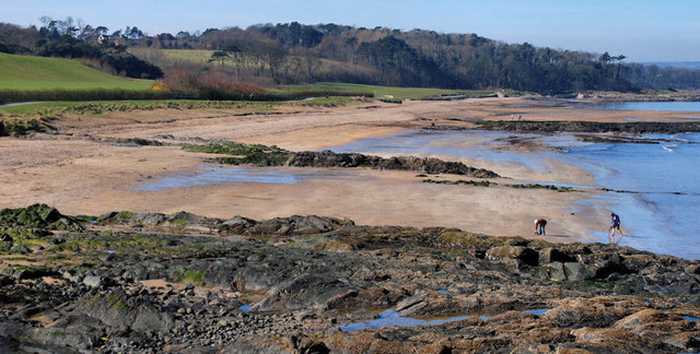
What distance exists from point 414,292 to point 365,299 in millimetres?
979

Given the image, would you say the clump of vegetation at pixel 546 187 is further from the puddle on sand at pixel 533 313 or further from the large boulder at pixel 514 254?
the puddle on sand at pixel 533 313

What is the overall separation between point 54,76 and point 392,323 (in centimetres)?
8044

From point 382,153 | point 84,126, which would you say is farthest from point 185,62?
point 382,153

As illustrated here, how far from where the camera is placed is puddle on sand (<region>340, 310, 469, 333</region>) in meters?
12.3

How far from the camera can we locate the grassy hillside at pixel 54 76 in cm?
7425

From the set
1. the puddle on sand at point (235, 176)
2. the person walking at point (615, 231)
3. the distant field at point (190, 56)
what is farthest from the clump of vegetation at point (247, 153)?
the distant field at point (190, 56)

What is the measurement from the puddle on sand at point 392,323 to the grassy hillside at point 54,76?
61.9 metres

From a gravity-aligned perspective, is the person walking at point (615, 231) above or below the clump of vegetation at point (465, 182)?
above

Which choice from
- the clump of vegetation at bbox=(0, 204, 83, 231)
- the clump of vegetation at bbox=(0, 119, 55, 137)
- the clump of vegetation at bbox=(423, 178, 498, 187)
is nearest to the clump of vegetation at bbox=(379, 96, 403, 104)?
the clump of vegetation at bbox=(0, 119, 55, 137)

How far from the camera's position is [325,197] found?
2827 cm

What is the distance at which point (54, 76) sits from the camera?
282 feet

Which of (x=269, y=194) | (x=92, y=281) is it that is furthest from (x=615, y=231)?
(x=92, y=281)

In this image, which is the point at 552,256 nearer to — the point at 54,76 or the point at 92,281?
the point at 92,281

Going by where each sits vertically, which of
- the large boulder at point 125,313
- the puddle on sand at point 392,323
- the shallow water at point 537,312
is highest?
the shallow water at point 537,312
